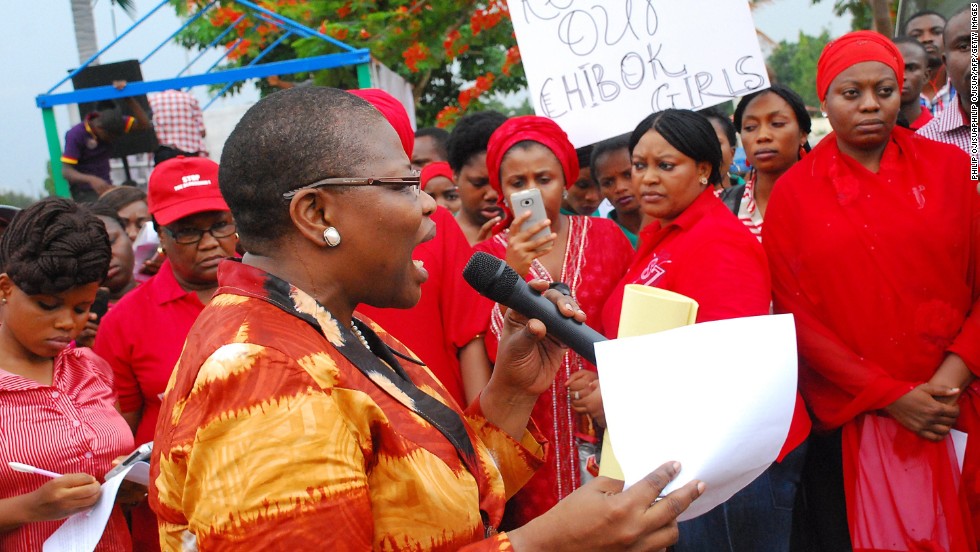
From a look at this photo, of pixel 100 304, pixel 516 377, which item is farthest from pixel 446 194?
pixel 516 377

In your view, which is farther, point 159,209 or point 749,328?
point 159,209

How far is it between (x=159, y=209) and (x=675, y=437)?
234 cm

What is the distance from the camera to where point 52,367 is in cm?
287

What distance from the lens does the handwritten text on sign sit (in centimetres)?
412

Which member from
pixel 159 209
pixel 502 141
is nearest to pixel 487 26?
pixel 502 141

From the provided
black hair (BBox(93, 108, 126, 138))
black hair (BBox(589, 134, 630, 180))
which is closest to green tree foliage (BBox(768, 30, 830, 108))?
black hair (BBox(93, 108, 126, 138))

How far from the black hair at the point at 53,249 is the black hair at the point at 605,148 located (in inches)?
110

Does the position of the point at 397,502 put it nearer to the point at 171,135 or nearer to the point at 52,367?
the point at 52,367

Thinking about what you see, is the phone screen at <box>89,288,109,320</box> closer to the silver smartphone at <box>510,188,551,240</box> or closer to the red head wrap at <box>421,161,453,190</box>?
the red head wrap at <box>421,161,453,190</box>

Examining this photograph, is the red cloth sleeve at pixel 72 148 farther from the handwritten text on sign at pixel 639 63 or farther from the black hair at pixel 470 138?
the handwritten text on sign at pixel 639 63

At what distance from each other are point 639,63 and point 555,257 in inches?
45.1

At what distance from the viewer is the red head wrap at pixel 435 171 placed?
533 cm

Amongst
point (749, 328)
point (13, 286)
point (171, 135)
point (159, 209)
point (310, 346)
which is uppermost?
point (171, 135)

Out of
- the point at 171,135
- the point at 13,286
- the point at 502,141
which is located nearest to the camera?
the point at 13,286
